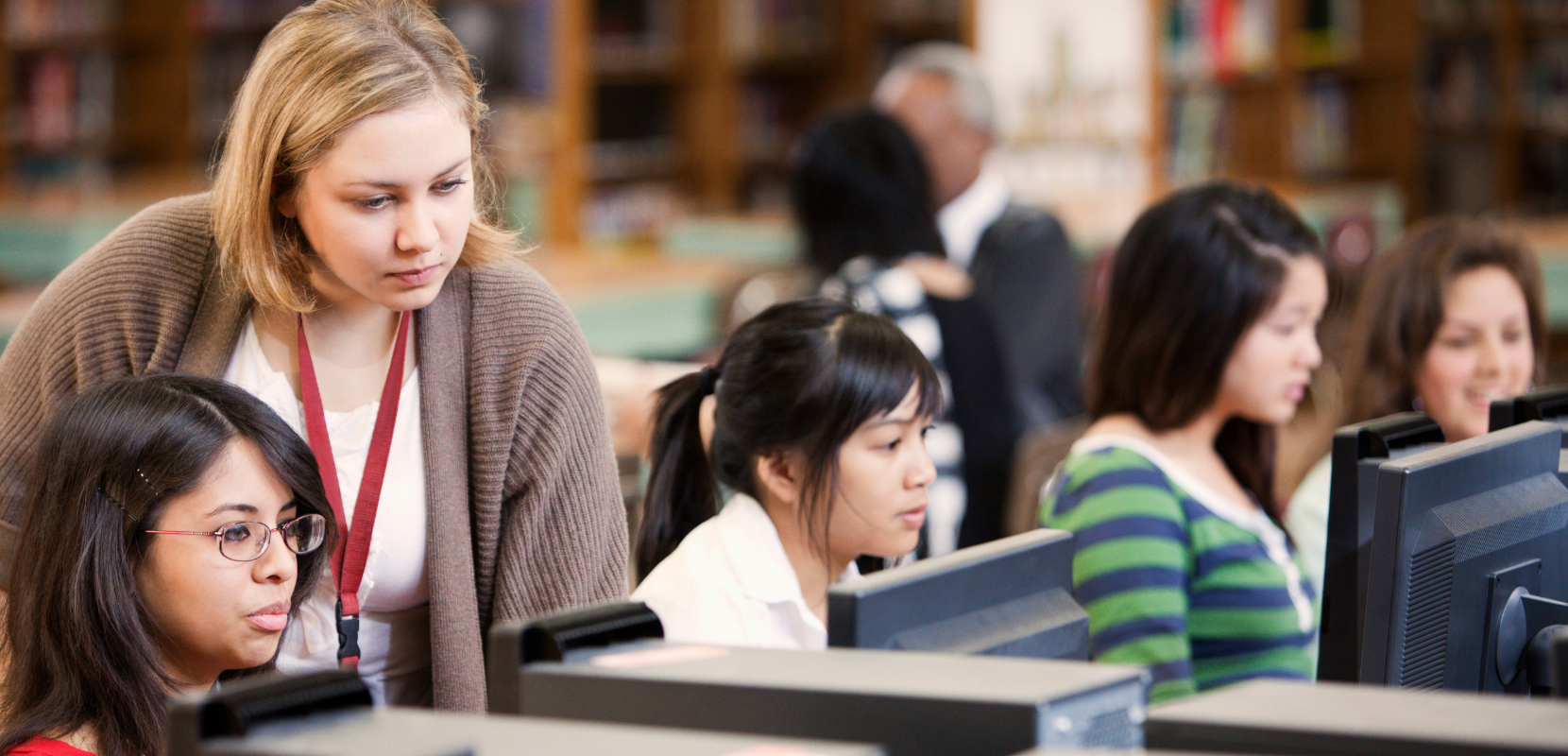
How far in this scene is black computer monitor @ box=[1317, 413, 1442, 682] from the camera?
114 cm

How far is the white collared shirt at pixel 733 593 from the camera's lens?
1444 millimetres

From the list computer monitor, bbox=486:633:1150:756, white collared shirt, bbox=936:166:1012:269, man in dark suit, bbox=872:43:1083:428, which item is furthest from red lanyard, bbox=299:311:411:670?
white collared shirt, bbox=936:166:1012:269

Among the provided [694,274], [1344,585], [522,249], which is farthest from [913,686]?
[694,274]

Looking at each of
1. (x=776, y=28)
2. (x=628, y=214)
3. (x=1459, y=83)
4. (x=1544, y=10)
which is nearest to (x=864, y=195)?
(x=628, y=214)

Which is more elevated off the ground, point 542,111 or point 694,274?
point 542,111

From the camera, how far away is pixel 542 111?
5.12 meters

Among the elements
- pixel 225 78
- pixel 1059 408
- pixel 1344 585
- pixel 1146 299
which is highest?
pixel 225 78

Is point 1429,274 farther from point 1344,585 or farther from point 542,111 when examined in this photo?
point 542,111

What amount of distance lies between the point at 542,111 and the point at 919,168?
267 cm

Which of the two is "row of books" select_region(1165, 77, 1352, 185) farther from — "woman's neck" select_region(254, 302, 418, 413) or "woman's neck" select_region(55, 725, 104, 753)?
"woman's neck" select_region(55, 725, 104, 753)

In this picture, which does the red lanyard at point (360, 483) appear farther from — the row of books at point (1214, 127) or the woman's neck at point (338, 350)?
the row of books at point (1214, 127)

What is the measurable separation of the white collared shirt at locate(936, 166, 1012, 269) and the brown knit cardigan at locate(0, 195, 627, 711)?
2129 mm

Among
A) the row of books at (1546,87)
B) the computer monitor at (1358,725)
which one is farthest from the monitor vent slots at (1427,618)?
the row of books at (1546,87)

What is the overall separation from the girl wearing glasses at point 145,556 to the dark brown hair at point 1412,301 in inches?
54.8
